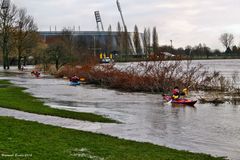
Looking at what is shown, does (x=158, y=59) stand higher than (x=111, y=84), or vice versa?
(x=158, y=59)

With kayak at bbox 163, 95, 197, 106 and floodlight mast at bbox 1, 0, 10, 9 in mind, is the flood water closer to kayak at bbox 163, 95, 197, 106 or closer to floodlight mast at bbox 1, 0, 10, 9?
kayak at bbox 163, 95, 197, 106

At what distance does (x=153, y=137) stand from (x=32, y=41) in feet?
249

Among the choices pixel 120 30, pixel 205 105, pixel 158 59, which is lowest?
pixel 205 105

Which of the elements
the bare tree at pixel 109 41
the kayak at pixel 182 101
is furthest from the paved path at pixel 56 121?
the bare tree at pixel 109 41

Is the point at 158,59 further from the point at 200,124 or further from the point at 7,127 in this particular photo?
the point at 7,127

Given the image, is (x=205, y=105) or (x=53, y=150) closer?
(x=53, y=150)

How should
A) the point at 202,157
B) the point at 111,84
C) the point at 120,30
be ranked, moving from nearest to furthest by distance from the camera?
the point at 202,157 → the point at 111,84 → the point at 120,30

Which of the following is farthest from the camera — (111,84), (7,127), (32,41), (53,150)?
(32,41)

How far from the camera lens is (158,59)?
3816 centimetres

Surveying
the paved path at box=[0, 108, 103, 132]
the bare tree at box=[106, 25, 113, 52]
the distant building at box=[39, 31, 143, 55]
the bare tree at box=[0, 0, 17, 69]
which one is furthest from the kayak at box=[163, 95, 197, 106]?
the bare tree at box=[106, 25, 113, 52]

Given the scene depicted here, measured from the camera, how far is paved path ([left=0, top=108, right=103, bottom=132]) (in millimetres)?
15117

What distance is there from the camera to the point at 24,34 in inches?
3317

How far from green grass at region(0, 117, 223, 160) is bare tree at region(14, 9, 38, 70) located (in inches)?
2847

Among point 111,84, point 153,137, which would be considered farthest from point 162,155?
point 111,84
